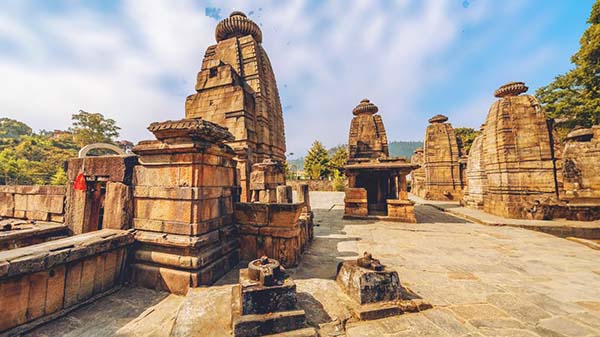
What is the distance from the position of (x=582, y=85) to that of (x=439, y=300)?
27.9m

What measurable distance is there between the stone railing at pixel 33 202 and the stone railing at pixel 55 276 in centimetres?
270

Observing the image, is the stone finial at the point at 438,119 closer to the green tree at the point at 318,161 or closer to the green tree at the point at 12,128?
the green tree at the point at 318,161

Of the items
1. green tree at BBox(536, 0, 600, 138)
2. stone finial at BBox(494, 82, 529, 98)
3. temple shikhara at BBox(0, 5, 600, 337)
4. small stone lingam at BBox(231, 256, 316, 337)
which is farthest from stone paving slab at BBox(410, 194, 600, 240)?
green tree at BBox(536, 0, 600, 138)

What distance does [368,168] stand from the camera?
30.7 ft

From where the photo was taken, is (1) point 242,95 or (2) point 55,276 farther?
(1) point 242,95

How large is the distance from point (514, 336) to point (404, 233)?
16.0 feet

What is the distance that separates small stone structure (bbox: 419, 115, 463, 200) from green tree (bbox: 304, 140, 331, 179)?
1792cm

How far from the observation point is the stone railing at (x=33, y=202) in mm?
4621

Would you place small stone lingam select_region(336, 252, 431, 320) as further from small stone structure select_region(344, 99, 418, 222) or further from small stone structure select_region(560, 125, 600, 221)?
small stone structure select_region(560, 125, 600, 221)

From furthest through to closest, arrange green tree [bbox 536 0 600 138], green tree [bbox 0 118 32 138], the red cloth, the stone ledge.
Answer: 1. green tree [bbox 0 118 32 138]
2. green tree [bbox 536 0 600 138]
3. the red cloth
4. the stone ledge

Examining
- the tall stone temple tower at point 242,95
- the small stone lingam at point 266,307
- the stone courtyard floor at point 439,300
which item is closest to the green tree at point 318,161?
the tall stone temple tower at point 242,95

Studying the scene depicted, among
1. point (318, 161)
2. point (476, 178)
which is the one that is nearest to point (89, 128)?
point (318, 161)

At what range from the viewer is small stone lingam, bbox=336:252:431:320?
2.33 metres

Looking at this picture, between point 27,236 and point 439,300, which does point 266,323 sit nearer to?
point 439,300
